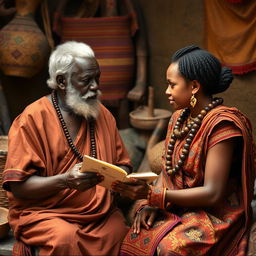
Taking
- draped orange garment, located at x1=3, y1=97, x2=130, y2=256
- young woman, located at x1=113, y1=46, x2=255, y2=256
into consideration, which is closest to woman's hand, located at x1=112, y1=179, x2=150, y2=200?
young woman, located at x1=113, y1=46, x2=255, y2=256

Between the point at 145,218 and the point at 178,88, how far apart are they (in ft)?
2.90

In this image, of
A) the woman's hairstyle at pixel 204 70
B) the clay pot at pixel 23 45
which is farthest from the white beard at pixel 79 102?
the clay pot at pixel 23 45

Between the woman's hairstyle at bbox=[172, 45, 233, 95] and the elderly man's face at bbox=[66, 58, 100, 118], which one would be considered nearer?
the woman's hairstyle at bbox=[172, 45, 233, 95]

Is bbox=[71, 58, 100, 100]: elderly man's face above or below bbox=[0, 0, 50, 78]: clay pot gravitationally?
above

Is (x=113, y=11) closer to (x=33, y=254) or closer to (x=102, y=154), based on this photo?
(x=102, y=154)

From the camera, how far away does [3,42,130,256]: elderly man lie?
3.49 metres

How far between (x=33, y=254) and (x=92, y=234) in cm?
42

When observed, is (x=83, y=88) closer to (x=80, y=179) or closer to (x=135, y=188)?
(x=80, y=179)

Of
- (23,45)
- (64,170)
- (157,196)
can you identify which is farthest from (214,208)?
(23,45)

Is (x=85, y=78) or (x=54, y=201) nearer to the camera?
(x=54, y=201)

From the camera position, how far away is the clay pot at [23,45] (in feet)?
18.5

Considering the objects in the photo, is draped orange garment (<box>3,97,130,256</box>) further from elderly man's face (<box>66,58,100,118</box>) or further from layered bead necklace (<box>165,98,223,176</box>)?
layered bead necklace (<box>165,98,223,176</box>)

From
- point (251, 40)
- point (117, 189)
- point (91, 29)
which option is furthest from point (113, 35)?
point (117, 189)

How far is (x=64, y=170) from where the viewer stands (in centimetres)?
371
